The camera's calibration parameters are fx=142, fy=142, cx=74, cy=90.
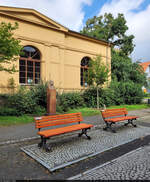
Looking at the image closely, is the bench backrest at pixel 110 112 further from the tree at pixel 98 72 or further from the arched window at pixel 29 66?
the arched window at pixel 29 66

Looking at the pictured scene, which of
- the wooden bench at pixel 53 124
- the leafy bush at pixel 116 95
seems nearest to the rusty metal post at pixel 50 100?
the wooden bench at pixel 53 124

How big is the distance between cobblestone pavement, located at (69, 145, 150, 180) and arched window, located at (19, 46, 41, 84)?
32.2ft

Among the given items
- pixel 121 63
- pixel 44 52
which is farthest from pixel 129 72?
pixel 44 52

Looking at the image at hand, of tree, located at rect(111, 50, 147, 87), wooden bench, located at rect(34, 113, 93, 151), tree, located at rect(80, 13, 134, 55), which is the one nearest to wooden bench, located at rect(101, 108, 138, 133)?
wooden bench, located at rect(34, 113, 93, 151)

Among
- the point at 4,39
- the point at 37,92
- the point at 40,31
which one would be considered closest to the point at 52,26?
the point at 40,31

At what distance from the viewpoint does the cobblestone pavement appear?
111 inches

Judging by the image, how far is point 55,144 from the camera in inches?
182

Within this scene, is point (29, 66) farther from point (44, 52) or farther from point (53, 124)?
point (53, 124)

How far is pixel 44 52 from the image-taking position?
41.5ft

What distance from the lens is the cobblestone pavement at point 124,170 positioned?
283cm

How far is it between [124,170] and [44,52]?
11.5m

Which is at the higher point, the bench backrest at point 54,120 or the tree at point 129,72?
the tree at point 129,72

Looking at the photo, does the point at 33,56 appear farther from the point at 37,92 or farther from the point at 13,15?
the point at 37,92

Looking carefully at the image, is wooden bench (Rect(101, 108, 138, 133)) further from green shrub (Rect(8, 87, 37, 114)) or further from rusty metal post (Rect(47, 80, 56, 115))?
green shrub (Rect(8, 87, 37, 114))
